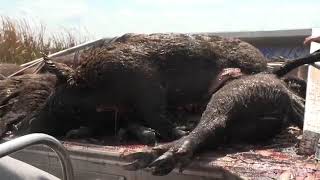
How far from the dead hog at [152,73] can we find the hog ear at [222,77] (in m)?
0.04

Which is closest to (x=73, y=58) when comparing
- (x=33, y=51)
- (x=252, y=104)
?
(x=252, y=104)

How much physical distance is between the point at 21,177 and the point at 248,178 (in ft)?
4.09

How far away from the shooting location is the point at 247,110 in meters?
3.94

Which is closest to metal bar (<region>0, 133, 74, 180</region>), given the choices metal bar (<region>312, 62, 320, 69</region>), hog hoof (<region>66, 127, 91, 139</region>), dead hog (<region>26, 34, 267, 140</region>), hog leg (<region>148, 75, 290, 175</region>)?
hog leg (<region>148, 75, 290, 175</region>)

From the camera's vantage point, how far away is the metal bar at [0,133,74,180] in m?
1.99

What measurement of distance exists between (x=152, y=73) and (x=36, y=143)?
81.1 inches

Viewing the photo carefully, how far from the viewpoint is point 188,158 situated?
335 centimetres

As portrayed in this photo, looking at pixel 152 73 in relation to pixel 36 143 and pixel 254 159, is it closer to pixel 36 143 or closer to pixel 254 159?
pixel 254 159

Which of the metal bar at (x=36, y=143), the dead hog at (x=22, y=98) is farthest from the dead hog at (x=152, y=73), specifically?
the metal bar at (x=36, y=143)

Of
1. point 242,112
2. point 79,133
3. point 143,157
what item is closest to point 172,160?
point 143,157

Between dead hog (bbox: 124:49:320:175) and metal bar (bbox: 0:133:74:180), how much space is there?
1.12 m

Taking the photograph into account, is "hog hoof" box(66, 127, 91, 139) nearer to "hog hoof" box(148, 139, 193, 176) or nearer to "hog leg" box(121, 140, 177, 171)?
"hog leg" box(121, 140, 177, 171)

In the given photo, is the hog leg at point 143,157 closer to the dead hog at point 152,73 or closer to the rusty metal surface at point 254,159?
the rusty metal surface at point 254,159

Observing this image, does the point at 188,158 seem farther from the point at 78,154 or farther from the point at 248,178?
the point at 78,154
